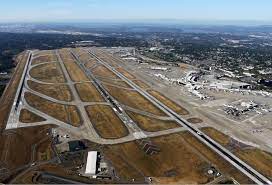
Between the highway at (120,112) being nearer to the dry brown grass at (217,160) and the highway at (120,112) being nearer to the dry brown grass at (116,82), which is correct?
the dry brown grass at (116,82)

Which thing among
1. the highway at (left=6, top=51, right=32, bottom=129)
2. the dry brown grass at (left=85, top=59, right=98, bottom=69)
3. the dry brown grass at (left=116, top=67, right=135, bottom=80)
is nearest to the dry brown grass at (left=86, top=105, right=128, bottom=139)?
the highway at (left=6, top=51, right=32, bottom=129)

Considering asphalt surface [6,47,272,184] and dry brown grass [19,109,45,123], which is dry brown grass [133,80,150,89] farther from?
dry brown grass [19,109,45,123]

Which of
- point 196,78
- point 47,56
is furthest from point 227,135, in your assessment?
point 47,56

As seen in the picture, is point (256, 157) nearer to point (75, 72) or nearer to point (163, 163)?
point (163, 163)

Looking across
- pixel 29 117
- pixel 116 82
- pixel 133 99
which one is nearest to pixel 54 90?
pixel 116 82

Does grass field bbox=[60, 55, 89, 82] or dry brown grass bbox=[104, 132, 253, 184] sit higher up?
dry brown grass bbox=[104, 132, 253, 184]

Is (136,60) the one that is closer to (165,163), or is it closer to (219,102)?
(219,102)

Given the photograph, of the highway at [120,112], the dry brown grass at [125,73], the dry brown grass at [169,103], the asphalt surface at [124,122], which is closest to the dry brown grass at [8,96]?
the asphalt surface at [124,122]
